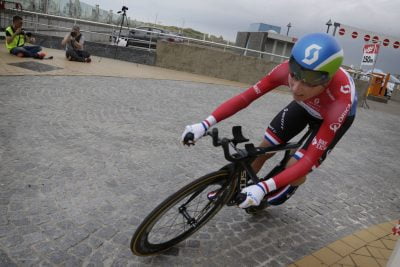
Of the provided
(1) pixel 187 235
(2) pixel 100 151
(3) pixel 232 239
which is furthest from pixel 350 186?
(2) pixel 100 151

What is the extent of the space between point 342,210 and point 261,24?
122ft

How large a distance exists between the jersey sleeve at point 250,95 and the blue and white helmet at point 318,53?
59 cm

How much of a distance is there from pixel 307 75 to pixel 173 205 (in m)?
1.42

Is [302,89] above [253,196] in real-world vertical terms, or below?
above

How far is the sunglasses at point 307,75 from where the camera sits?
2.57 metres

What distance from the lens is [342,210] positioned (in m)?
4.54

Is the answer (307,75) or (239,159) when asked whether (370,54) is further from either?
(239,159)

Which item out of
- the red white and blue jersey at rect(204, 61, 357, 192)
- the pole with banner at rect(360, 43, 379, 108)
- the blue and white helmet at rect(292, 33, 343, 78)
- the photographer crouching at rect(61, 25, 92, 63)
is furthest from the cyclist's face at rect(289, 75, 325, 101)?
the pole with banner at rect(360, 43, 379, 108)

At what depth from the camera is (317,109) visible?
316 cm

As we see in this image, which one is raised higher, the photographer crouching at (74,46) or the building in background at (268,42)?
the building in background at (268,42)

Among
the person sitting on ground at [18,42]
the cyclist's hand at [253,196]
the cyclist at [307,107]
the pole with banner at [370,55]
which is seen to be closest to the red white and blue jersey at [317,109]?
the cyclist at [307,107]

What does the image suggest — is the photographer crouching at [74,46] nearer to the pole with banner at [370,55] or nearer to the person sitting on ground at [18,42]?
the person sitting on ground at [18,42]

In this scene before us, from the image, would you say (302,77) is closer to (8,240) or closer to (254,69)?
(8,240)

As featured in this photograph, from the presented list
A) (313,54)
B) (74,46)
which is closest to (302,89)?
(313,54)
